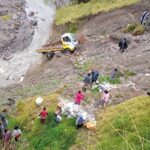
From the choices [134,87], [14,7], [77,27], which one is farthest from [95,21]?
[134,87]

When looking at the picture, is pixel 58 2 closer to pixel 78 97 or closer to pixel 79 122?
pixel 78 97

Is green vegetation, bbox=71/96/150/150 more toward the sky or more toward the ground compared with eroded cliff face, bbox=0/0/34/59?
more toward the sky

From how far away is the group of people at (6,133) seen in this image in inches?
893

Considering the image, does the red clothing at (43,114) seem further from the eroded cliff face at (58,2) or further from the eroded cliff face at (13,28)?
the eroded cliff face at (58,2)

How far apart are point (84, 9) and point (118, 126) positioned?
1206 inches

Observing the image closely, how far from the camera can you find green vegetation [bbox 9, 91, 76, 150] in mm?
23484

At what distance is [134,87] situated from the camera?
2847cm

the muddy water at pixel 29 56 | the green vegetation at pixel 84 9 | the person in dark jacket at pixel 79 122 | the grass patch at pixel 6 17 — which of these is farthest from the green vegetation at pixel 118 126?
the grass patch at pixel 6 17

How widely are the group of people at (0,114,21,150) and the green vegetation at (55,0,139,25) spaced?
1005 inches

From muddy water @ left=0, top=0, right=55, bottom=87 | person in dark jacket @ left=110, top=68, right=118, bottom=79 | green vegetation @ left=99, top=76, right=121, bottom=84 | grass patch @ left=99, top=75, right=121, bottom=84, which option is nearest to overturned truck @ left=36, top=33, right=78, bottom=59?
muddy water @ left=0, top=0, right=55, bottom=87

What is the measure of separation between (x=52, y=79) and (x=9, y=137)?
1199cm

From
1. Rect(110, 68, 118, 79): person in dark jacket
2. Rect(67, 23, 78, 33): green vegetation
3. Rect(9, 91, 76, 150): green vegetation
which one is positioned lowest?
Rect(67, 23, 78, 33): green vegetation

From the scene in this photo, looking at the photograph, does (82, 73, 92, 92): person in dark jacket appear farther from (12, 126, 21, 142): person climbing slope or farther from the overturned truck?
the overturned truck

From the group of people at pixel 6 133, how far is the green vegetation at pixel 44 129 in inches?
24.6
